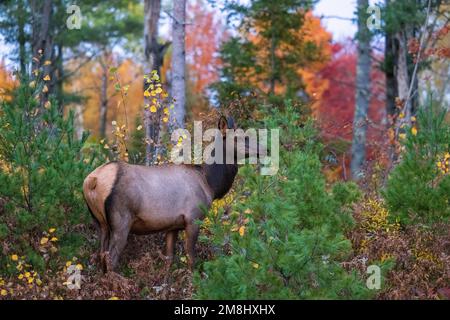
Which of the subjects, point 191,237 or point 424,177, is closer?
point 191,237

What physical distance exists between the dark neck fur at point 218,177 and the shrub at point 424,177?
7.45 feet

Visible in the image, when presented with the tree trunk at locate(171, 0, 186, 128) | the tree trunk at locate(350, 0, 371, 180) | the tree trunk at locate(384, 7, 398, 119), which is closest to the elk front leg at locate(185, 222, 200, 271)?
the tree trunk at locate(171, 0, 186, 128)

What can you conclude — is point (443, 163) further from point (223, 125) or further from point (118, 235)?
point (118, 235)

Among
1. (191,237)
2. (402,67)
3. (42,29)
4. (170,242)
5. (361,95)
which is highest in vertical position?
(42,29)

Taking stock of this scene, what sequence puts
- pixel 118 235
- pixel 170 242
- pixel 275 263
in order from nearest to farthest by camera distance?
pixel 275 263 → pixel 118 235 → pixel 170 242

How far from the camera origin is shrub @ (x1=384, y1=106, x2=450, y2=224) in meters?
9.55

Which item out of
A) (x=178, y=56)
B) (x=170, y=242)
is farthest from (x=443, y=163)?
(x=178, y=56)

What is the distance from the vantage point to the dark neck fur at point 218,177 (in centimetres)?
912

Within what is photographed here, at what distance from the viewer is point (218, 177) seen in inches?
360

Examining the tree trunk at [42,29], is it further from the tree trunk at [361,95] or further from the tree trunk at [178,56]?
the tree trunk at [361,95]

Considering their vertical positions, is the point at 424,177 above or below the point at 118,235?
above

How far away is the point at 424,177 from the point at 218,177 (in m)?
2.68
